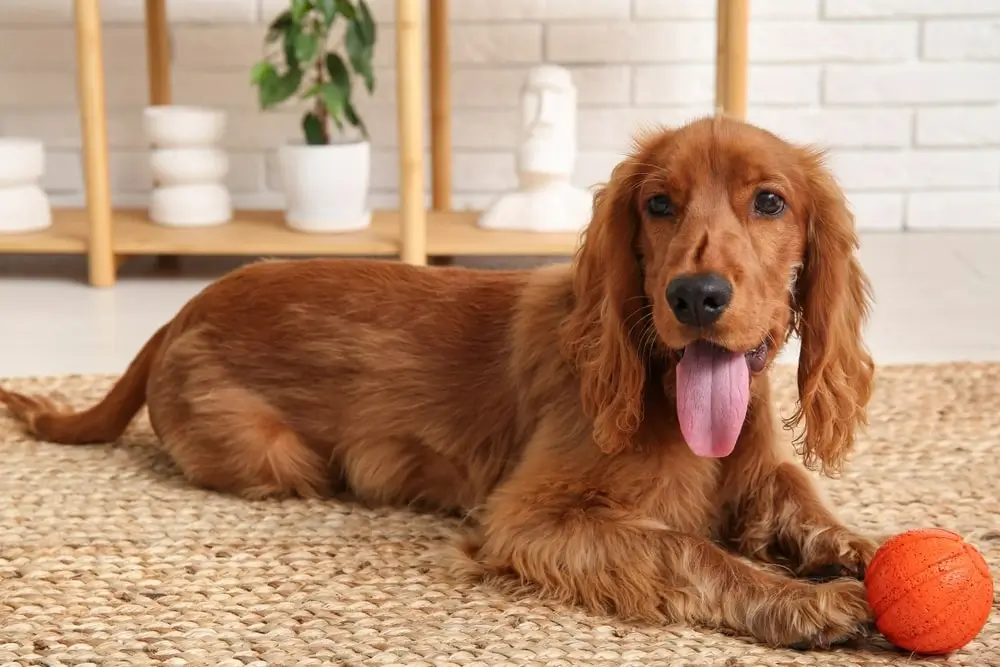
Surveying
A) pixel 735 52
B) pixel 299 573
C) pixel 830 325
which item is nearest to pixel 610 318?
pixel 830 325

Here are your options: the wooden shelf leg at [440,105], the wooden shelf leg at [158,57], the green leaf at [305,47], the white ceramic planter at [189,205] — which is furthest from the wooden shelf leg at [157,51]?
the wooden shelf leg at [440,105]

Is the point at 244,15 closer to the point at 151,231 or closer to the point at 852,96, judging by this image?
the point at 151,231

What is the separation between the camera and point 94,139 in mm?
3686

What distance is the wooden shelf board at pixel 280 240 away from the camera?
368 centimetres

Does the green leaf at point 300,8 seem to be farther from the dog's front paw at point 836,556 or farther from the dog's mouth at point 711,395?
the dog's front paw at point 836,556

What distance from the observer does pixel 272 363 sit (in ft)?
7.25

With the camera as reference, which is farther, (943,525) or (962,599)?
(943,525)

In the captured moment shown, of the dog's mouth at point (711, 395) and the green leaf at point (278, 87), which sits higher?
the green leaf at point (278, 87)

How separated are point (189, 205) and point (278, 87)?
1.71 ft

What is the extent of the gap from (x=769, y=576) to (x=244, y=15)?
324 cm

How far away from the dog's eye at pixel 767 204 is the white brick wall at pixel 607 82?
2.63m

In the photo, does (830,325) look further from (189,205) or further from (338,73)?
(189,205)

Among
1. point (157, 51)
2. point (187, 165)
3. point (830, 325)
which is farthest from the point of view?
point (157, 51)

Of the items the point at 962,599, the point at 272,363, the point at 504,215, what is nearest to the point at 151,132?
the point at 504,215
